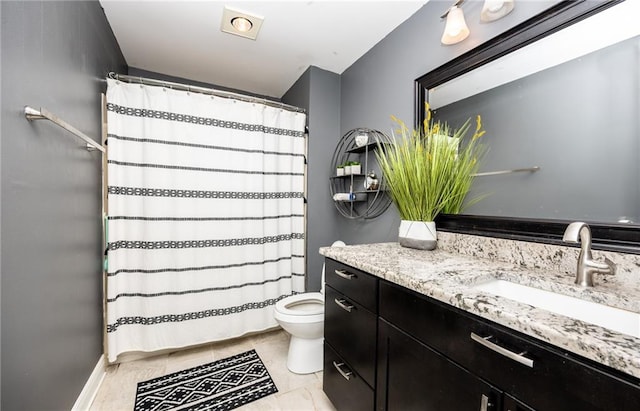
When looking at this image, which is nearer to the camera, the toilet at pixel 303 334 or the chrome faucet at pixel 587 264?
the chrome faucet at pixel 587 264

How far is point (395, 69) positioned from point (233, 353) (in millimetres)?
2350

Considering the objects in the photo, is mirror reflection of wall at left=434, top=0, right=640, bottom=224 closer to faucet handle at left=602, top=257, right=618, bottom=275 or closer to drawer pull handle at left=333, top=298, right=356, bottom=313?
faucet handle at left=602, top=257, right=618, bottom=275

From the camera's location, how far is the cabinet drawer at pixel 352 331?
1.04m

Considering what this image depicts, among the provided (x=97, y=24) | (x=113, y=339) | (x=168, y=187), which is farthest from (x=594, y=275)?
(x=97, y=24)

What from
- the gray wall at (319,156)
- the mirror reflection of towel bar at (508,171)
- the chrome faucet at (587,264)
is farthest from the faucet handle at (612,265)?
the gray wall at (319,156)

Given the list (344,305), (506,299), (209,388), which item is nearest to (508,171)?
(506,299)

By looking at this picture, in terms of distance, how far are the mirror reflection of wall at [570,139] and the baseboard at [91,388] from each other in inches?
87.3

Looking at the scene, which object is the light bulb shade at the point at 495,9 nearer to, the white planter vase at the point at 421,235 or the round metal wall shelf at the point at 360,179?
the round metal wall shelf at the point at 360,179

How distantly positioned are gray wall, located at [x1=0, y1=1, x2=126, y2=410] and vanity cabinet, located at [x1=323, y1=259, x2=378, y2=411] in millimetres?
1160

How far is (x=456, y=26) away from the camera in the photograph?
1282 mm

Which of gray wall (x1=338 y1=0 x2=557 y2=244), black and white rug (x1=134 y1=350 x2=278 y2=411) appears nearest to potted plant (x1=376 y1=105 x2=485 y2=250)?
gray wall (x1=338 y1=0 x2=557 y2=244)

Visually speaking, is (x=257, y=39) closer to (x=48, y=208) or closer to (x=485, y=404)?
(x=48, y=208)

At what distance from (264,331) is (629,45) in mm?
2556

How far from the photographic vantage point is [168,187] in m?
1.81
